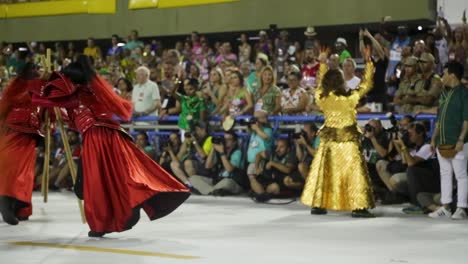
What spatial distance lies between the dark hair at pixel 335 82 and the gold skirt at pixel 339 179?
1.93 feet

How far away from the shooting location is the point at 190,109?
14305 millimetres

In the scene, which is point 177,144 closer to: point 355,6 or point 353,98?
point 353,98

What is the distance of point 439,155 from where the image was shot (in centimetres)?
1083

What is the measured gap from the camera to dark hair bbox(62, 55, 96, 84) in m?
8.95

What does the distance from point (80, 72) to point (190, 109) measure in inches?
212

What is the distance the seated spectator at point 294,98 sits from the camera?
1380 centimetres

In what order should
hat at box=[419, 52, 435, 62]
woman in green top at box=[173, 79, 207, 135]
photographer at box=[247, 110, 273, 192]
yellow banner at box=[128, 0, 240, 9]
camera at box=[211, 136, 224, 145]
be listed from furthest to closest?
yellow banner at box=[128, 0, 240, 9], woman in green top at box=[173, 79, 207, 135], camera at box=[211, 136, 224, 145], photographer at box=[247, 110, 273, 192], hat at box=[419, 52, 435, 62]

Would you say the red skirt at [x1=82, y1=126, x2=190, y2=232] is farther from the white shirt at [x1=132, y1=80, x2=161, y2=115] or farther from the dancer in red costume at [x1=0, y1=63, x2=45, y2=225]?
the white shirt at [x1=132, y1=80, x2=161, y2=115]

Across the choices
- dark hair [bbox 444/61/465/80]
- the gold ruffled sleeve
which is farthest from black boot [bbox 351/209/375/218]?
dark hair [bbox 444/61/465/80]

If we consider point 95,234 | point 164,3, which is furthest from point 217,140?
point 164,3

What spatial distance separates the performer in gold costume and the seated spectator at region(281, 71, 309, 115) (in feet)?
8.58

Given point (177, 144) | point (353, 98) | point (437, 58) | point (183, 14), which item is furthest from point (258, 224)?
point (183, 14)

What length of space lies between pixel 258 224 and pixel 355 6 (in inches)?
405

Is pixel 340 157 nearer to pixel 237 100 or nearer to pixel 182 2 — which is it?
pixel 237 100
